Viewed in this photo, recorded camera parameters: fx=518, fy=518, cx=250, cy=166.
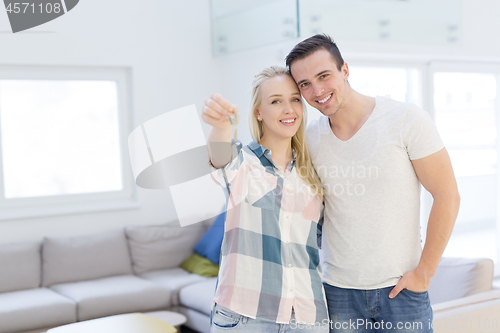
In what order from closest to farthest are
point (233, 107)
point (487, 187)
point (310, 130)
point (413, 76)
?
point (233, 107) < point (310, 130) < point (413, 76) < point (487, 187)

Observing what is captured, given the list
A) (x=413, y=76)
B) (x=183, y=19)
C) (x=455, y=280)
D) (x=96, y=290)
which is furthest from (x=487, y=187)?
(x=96, y=290)

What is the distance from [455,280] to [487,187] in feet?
9.45

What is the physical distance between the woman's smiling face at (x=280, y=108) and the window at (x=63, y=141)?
9.65ft

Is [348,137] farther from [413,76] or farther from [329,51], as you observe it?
[413,76]

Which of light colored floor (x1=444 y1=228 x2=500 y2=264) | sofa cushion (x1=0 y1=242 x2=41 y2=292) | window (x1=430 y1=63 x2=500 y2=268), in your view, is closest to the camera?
sofa cushion (x1=0 y1=242 x2=41 y2=292)

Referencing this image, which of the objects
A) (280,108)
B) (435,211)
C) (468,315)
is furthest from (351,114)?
(468,315)

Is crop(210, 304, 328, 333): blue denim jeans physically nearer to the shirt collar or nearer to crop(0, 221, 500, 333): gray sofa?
the shirt collar

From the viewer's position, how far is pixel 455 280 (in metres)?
2.54

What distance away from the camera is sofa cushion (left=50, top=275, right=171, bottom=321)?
3.47 m

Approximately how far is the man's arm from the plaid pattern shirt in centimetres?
29

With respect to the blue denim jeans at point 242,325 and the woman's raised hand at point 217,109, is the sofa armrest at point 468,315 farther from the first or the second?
the woman's raised hand at point 217,109

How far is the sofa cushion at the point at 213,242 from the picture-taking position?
158 inches

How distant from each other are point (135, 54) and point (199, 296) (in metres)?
2.17

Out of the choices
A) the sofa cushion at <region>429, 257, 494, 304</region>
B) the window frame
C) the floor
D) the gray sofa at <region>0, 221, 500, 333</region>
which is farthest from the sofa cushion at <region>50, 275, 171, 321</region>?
the window frame
